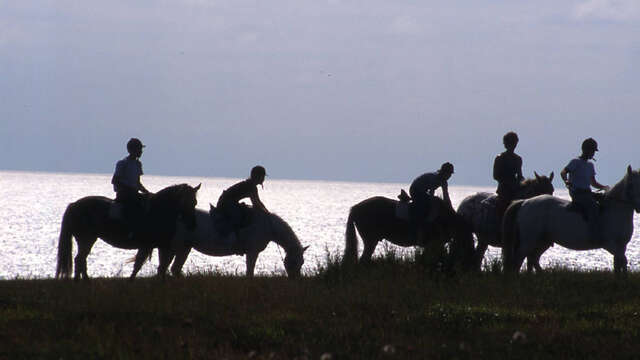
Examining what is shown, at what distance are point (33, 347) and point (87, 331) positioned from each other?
2.30 feet

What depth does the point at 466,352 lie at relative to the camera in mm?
8602

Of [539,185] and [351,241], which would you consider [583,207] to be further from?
[351,241]

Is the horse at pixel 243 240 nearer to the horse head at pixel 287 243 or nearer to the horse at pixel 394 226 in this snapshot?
the horse head at pixel 287 243

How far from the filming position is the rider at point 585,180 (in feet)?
49.2

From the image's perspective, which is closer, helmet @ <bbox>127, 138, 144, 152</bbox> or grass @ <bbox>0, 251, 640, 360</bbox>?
grass @ <bbox>0, 251, 640, 360</bbox>

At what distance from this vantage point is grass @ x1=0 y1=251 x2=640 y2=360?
8.58m

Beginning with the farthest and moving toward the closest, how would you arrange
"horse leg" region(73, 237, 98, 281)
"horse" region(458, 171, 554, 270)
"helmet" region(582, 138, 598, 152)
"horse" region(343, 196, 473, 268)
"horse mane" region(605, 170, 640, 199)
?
"horse" region(458, 171, 554, 270) → "horse" region(343, 196, 473, 268) → "horse leg" region(73, 237, 98, 281) → "helmet" region(582, 138, 598, 152) → "horse mane" region(605, 170, 640, 199)

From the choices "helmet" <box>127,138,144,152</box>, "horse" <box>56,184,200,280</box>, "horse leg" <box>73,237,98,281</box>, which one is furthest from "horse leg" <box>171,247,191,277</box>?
"helmet" <box>127,138,144,152</box>

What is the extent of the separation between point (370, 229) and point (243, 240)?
2299 millimetres

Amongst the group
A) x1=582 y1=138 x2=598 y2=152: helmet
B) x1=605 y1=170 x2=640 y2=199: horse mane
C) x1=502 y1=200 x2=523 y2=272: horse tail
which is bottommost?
x1=502 y1=200 x2=523 y2=272: horse tail

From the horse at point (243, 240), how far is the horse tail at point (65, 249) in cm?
173

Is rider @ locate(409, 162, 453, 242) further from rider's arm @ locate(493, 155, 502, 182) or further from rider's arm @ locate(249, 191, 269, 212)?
rider's arm @ locate(249, 191, 269, 212)

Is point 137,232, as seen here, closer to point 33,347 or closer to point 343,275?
point 343,275

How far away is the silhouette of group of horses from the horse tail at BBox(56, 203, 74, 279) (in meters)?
0.02
